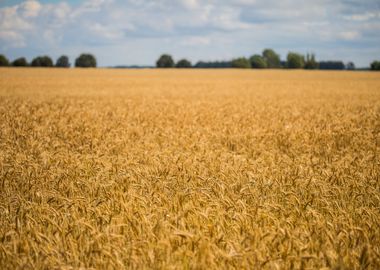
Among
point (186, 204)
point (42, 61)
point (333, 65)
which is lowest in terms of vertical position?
point (186, 204)

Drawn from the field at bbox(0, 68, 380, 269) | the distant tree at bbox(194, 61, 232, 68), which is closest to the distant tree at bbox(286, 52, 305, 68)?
the distant tree at bbox(194, 61, 232, 68)

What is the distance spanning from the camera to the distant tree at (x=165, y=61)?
100 meters

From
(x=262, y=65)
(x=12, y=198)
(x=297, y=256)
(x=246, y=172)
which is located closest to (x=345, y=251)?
(x=297, y=256)

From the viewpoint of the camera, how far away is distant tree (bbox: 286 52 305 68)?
113000 millimetres

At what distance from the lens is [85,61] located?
311ft

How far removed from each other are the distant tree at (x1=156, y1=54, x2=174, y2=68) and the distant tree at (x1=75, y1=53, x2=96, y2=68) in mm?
17921

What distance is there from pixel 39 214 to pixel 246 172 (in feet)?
8.95

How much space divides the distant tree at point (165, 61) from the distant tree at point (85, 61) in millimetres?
17921

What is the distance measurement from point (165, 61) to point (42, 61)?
1277 inches

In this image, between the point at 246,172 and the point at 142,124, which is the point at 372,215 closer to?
the point at 246,172

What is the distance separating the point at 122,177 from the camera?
4.59 m

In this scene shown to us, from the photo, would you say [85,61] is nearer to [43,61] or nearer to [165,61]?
A: [43,61]

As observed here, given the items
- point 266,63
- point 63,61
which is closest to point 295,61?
point 266,63

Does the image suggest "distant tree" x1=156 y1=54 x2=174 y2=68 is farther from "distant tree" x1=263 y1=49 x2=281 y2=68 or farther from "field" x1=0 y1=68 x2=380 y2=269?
"field" x1=0 y1=68 x2=380 y2=269
